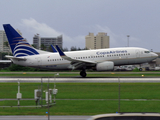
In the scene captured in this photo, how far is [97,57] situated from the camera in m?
39.3

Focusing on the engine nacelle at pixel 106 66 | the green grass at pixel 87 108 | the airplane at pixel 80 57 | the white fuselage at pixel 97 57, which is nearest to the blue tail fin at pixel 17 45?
the airplane at pixel 80 57

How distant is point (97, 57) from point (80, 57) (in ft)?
8.47

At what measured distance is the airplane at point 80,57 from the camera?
125ft

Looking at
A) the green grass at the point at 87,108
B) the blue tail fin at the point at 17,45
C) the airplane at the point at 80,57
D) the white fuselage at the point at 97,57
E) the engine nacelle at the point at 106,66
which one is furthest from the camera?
the blue tail fin at the point at 17,45

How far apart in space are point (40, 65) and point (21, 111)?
2436cm

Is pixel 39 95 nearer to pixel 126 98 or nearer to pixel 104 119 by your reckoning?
pixel 126 98

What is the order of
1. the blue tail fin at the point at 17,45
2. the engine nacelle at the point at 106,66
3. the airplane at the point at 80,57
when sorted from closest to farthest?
the engine nacelle at the point at 106,66 → the airplane at the point at 80,57 → the blue tail fin at the point at 17,45

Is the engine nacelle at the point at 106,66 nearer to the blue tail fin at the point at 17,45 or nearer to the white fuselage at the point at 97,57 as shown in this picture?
the white fuselage at the point at 97,57

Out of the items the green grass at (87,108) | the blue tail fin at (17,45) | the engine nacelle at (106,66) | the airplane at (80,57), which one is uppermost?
the blue tail fin at (17,45)

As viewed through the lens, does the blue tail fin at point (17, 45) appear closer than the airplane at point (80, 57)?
No

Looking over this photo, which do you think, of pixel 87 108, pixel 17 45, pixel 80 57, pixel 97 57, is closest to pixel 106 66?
pixel 97 57

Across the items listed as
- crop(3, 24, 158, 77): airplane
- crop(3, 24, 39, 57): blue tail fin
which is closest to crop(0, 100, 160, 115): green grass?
crop(3, 24, 158, 77): airplane

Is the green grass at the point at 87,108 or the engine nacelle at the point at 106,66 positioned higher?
the engine nacelle at the point at 106,66

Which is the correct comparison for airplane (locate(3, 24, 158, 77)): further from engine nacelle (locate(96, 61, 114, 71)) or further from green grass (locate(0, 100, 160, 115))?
green grass (locate(0, 100, 160, 115))
